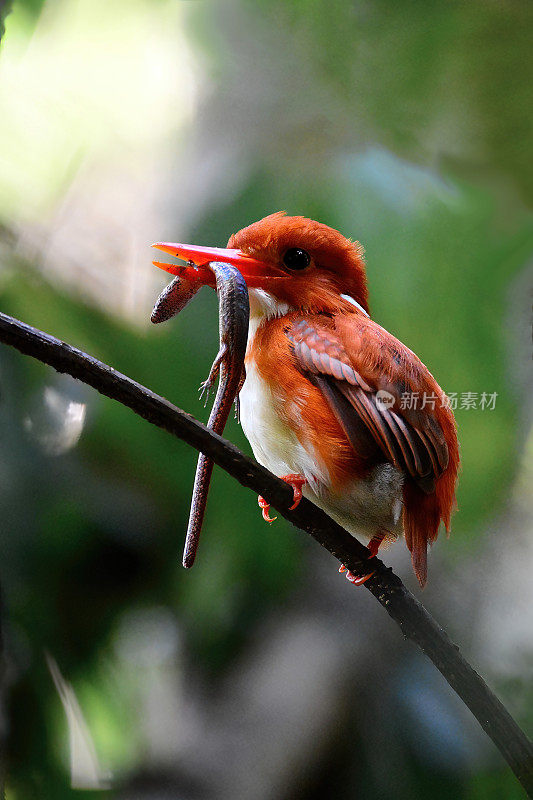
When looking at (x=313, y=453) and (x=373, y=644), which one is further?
(x=373, y=644)

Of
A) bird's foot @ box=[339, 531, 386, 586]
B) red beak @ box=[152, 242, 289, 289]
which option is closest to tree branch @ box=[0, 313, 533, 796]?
bird's foot @ box=[339, 531, 386, 586]

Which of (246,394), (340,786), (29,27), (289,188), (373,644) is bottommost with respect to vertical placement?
(340,786)

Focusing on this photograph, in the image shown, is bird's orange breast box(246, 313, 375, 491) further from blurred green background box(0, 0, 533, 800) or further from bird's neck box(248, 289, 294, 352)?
blurred green background box(0, 0, 533, 800)

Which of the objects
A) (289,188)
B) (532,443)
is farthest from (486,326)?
(289,188)

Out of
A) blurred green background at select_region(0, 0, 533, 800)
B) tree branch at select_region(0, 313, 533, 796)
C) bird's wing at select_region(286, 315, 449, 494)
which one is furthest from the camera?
blurred green background at select_region(0, 0, 533, 800)

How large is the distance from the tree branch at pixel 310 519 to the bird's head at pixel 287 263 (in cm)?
19

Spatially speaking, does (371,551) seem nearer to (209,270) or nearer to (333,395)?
(333,395)

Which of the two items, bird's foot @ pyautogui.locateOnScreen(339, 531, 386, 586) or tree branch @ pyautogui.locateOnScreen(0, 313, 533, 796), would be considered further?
bird's foot @ pyautogui.locateOnScreen(339, 531, 386, 586)

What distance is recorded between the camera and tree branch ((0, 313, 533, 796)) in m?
0.58

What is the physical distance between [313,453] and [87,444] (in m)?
0.39

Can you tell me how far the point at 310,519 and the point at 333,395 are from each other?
0.13 metres

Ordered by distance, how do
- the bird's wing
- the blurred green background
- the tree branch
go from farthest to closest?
the blurred green background → the bird's wing → the tree branch

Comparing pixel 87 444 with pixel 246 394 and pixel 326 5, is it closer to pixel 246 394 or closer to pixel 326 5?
pixel 246 394

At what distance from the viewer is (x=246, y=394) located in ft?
2.53
